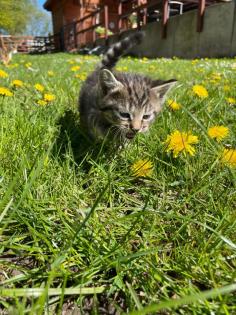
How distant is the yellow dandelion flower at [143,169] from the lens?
161 cm

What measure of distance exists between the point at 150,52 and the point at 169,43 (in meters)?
1.77

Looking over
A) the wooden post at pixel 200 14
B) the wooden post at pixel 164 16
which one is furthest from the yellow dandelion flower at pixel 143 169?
the wooden post at pixel 164 16

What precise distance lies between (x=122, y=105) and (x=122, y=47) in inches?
51.5

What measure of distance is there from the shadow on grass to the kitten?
0.29ft

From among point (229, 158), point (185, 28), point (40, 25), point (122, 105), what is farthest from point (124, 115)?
point (40, 25)

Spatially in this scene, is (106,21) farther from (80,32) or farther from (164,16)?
(164,16)

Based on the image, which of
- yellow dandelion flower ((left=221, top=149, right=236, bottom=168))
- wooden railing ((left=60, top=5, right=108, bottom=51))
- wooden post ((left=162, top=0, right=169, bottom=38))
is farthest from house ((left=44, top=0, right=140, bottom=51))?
yellow dandelion flower ((left=221, top=149, right=236, bottom=168))

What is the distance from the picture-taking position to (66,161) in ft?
5.57

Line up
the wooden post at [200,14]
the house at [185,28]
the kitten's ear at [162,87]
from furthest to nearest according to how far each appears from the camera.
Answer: the wooden post at [200,14] < the house at [185,28] < the kitten's ear at [162,87]

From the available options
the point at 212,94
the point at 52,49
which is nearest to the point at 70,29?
the point at 52,49

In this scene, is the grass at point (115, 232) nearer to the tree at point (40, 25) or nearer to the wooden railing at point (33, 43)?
the wooden railing at point (33, 43)

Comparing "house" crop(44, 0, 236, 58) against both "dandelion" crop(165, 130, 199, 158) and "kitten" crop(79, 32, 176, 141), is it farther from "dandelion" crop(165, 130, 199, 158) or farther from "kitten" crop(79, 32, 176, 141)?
"dandelion" crop(165, 130, 199, 158)

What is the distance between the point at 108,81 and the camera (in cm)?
237

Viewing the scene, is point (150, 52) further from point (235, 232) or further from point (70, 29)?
point (235, 232)
